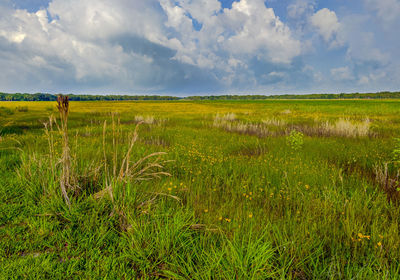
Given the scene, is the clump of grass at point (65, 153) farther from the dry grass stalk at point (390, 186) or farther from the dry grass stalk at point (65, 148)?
the dry grass stalk at point (390, 186)

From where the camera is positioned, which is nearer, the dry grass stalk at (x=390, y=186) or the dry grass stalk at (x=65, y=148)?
the dry grass stalk at (x=65, y=148)

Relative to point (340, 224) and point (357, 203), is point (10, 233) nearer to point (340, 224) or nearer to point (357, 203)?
point (340, 224)

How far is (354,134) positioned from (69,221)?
431 inches

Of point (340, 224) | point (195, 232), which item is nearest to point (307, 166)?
point (340, 224)

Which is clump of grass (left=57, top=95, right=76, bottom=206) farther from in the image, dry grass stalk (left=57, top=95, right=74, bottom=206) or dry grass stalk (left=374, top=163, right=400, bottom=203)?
dry grass stalk (left=374, top=163, right=400, bottom=203)

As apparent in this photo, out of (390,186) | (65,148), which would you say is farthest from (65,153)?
(390,186)

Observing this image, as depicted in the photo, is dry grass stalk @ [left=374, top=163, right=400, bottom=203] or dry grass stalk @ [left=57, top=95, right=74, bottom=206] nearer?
dry grass stalk @ [left=57, top=95, right=74, bottom=206]

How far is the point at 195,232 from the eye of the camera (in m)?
2.23

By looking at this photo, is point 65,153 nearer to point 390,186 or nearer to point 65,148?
point 65,148

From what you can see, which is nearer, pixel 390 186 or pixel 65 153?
pixel 65 153

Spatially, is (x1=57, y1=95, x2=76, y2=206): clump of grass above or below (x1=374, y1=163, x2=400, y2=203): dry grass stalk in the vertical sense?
above

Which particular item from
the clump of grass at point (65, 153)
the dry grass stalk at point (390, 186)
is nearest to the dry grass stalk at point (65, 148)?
the clump of grass at point (65, 153)

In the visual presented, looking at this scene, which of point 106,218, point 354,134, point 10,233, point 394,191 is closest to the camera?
point 10,233

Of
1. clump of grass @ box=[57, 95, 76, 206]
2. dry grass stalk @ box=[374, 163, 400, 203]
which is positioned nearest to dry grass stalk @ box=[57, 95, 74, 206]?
clump of grass @ box=[57, 95, 76, 206]
